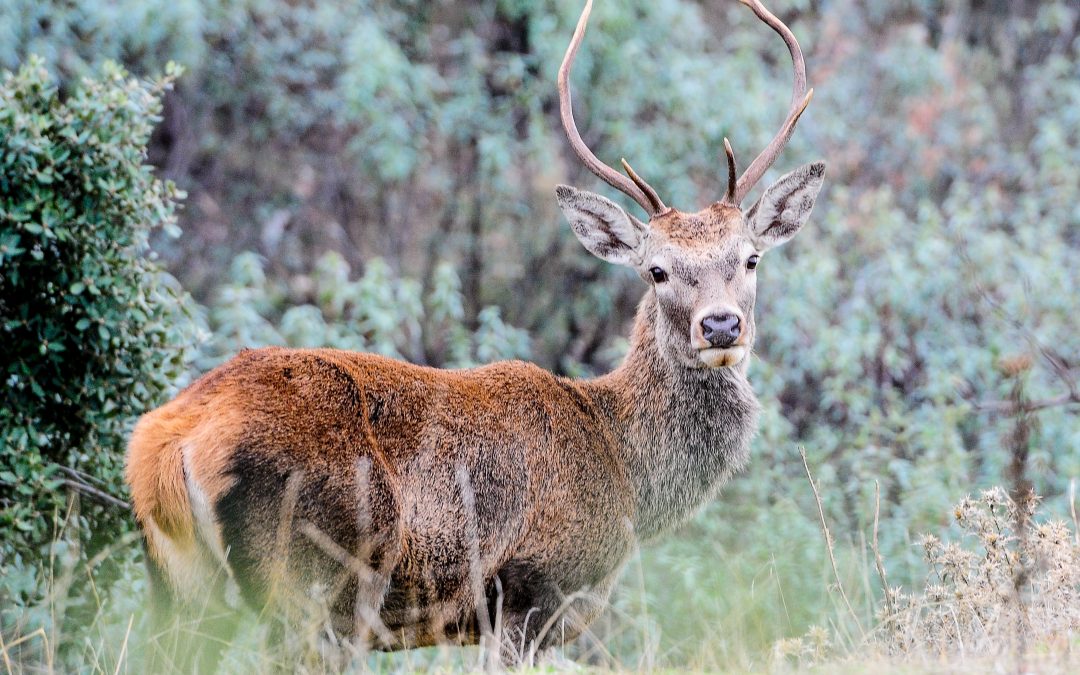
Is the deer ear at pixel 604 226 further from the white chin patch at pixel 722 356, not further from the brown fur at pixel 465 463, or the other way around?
the white chin patch at pixel 722 356

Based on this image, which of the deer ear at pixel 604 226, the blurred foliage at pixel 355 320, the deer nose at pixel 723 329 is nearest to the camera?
the deer nose at pixel 723 329

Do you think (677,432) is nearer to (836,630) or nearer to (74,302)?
(836,630)

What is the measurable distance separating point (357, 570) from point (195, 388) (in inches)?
34.9

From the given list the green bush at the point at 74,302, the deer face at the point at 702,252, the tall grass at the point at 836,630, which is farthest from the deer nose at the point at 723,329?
the green bush at the point at 74,302

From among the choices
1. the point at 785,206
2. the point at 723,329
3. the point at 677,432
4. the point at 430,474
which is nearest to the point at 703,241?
the point at 723,329

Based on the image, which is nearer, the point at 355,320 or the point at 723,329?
the point at 723,329

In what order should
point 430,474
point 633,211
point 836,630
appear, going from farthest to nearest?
point 633,211 < point 430,474 < point 836,630

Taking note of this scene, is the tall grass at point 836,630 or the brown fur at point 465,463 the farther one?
the brown fur at point 465,463

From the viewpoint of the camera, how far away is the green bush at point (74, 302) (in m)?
5.79

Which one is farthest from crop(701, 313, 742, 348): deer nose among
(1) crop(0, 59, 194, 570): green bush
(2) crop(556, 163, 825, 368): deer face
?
(1) crop(0, 59, 194, 570): green bush

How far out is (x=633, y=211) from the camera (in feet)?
32.1

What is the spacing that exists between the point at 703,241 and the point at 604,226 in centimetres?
63

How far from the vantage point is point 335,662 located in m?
4.82

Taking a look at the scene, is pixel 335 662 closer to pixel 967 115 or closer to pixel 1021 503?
pixel 1021 503
